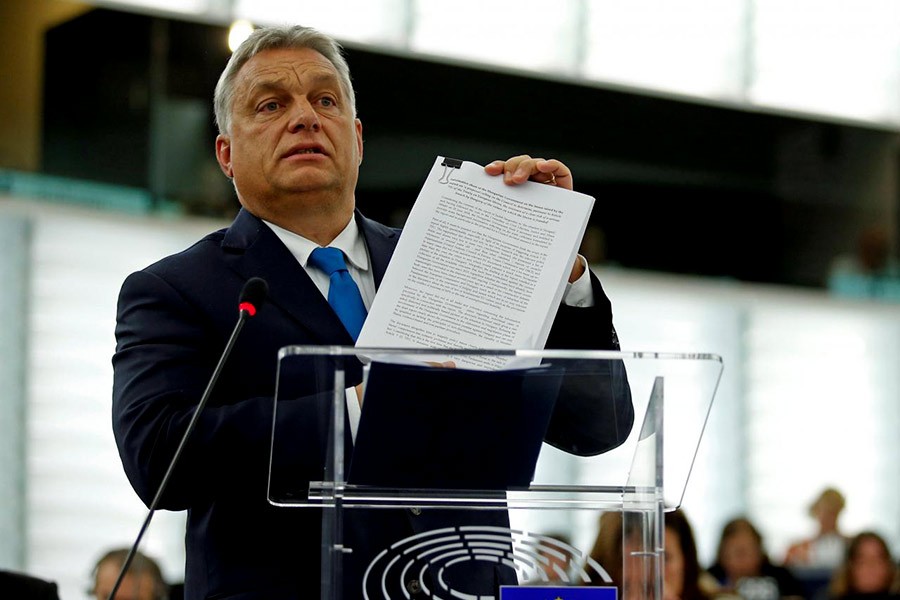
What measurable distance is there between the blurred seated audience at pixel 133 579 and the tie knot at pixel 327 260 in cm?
226

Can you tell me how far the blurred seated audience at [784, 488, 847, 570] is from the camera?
828cm

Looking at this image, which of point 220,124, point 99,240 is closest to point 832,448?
point 99,240

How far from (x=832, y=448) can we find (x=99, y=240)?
15.2ft

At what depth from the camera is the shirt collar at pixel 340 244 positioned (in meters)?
2.61

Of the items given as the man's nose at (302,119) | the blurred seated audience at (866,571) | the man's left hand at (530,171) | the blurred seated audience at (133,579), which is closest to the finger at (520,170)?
the man's left hand at (530,171)

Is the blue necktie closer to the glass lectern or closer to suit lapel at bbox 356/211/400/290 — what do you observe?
suit lapel at bbox 356/211/400/290

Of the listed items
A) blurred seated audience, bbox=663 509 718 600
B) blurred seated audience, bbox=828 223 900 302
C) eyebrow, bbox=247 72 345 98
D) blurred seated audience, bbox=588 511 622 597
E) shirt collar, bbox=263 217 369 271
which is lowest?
blurred seated audience, bbox=663 509 718 600

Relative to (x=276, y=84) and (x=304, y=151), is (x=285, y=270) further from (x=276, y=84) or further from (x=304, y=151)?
(x=276, y=84)

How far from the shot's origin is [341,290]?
253cm

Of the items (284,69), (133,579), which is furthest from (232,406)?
(133,579)

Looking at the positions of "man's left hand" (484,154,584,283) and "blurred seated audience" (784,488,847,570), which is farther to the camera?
"blurred seated audience" (784,488,847,570)

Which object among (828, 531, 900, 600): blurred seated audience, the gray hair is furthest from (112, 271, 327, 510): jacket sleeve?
(828, 531, 900, 600): blurred seated audience

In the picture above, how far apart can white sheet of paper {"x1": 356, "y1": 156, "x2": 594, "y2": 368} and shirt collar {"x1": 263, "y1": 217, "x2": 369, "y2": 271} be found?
0.25m

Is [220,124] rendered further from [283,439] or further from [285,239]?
[283,439]
